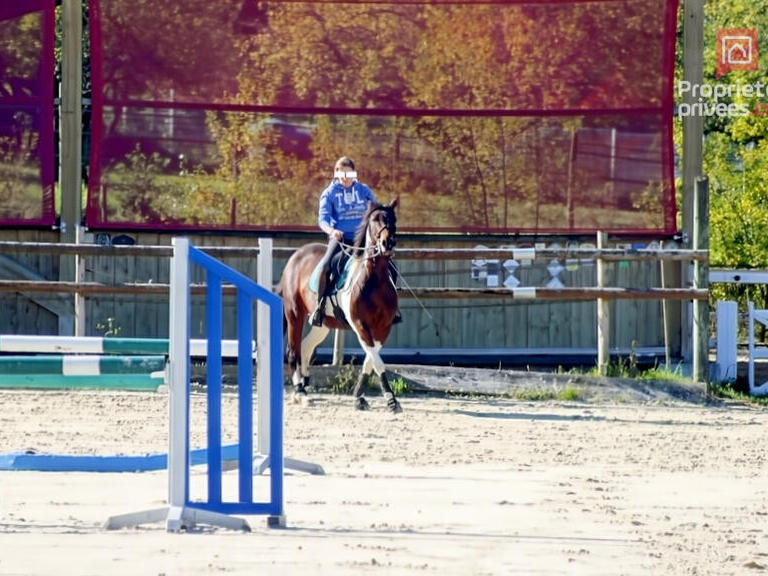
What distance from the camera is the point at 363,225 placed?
1334 cm

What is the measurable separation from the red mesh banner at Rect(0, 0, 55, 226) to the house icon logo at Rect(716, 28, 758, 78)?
438 inches

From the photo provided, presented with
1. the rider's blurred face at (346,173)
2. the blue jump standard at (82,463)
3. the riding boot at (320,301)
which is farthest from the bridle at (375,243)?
the blue jump standard at (82,463)

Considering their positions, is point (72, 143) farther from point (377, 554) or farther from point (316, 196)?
point (377, 554)

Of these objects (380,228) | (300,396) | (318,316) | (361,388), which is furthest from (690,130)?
(300,396)

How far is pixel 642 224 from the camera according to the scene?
16.6 meters

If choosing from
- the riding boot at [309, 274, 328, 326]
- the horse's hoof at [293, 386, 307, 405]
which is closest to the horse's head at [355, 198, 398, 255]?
the riding boot at [309, 274, 328, 326]

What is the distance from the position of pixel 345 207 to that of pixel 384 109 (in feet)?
9.58

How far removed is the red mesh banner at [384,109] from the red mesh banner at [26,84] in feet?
1.68

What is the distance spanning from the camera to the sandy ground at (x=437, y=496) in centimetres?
679

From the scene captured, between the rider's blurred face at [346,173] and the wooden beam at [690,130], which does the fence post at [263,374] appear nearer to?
the rider's blurred face at [346,173]

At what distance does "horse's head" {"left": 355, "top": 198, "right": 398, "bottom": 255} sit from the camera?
13055 mm

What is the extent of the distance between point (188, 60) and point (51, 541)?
997cm

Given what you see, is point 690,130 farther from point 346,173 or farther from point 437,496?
point 437,496

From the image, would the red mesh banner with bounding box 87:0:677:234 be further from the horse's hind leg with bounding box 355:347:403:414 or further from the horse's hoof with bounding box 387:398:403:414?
the horse's hoof with bounding box 387:398:403:414
